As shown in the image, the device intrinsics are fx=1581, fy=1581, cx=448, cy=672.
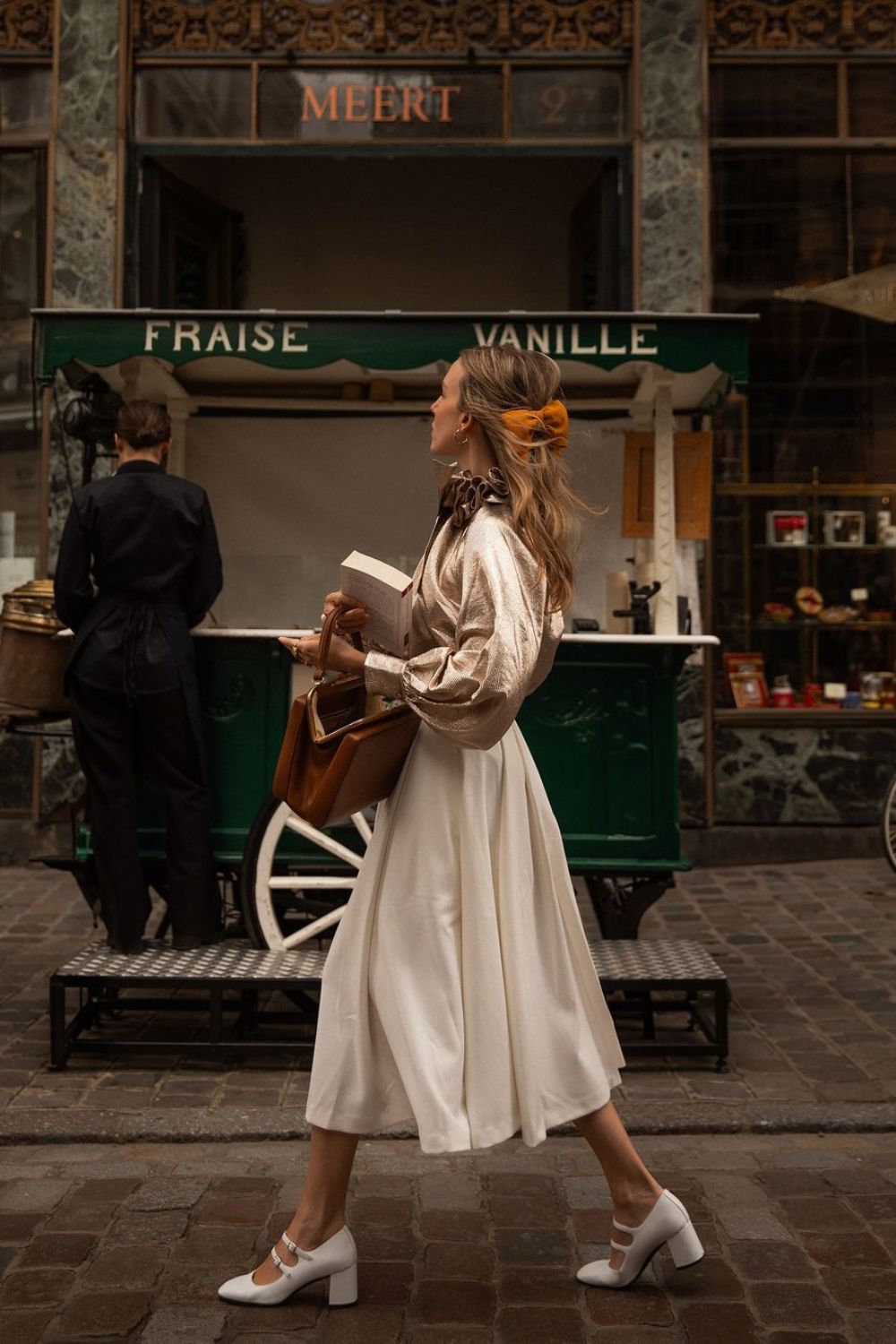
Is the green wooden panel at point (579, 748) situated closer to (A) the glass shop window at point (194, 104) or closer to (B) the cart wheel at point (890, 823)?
(B) the cart wheel at point (890, 823)

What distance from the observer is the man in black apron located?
5652mm

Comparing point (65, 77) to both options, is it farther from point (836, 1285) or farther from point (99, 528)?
point (836, 1285)

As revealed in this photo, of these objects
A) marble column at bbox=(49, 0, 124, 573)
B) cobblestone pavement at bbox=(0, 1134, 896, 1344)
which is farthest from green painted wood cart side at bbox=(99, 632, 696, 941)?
marble column at bbox=(49, 0, 124, 573)

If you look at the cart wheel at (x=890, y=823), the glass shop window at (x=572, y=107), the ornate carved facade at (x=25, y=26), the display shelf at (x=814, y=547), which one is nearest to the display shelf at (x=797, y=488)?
the display shelf at (x=814, y=547)

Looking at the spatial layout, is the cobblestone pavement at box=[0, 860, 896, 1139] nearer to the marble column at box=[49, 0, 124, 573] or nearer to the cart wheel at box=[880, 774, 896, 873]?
the cart wheel at box=[880, 774, 896, 873]

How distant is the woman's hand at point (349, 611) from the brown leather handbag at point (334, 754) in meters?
0.02

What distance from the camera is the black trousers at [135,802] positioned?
5.67 meters

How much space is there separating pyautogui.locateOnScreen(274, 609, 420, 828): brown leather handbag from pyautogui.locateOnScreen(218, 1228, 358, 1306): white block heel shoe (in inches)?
35.3

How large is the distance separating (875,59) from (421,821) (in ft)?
26.0

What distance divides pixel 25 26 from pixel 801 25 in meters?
4.71

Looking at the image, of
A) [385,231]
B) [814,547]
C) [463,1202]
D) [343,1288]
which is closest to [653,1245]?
[343,1288]

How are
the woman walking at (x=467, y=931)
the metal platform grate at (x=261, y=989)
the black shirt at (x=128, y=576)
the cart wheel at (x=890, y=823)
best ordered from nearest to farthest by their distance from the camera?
the woman walking at (x=467, y=931) → the metal platform grate at (x=261, y=989) → the black shirt at (x=128, y=576) → the cart wheel at (x=890, y=823)

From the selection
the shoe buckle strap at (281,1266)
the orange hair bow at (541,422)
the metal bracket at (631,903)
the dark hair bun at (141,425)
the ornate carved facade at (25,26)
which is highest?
the ornate carved facade at (25,26)

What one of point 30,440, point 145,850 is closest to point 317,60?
point 30,440
